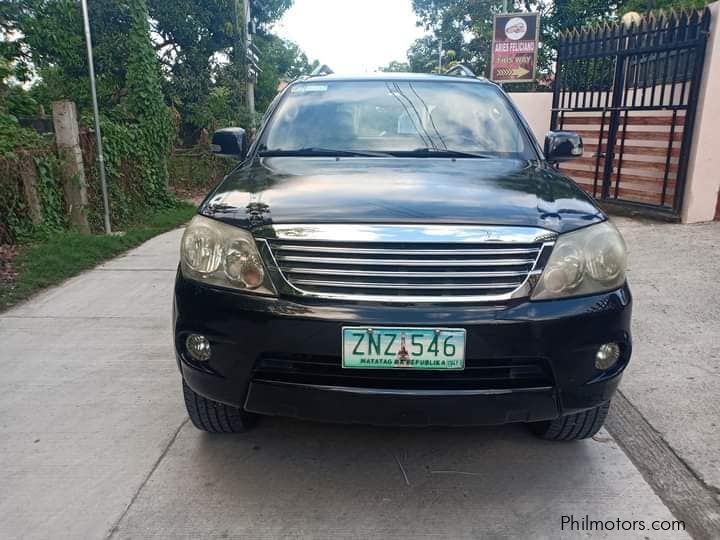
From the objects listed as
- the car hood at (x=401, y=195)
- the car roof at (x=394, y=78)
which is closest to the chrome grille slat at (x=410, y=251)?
the car hood at (x=401, y=195)

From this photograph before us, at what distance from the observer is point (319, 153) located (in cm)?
312

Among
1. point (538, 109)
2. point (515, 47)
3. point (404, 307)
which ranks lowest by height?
point (404, 307)

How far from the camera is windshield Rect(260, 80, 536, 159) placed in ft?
10.6

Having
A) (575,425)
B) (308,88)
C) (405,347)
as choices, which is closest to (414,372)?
(405,347)

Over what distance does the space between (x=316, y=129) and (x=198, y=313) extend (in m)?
1.54

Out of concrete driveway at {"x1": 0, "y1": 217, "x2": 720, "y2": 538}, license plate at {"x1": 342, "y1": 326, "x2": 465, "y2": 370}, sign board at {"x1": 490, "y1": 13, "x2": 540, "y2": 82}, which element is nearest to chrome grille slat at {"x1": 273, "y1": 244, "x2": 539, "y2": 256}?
license plate at {"x1": 342, "y1": 326, "x2": 465, "y2": 370}

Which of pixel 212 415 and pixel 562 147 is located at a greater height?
pixel 562 147

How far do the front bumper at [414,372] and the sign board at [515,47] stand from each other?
58.1 ft

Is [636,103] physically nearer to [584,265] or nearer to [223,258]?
[584,265]

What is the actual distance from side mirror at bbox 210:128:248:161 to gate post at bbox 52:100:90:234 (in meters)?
4.03

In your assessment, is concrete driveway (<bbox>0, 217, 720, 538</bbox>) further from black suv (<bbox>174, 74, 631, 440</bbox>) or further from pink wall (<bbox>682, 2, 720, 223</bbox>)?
pink wall (<bbox>682, 2, 720, 223</bbox>)

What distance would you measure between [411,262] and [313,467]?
40.3 inches

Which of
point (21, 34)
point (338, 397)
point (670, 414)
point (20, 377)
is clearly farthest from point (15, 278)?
point (21, 34)

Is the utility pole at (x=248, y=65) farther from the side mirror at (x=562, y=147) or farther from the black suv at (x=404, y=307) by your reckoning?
the black suv at (x=404, y=307)
